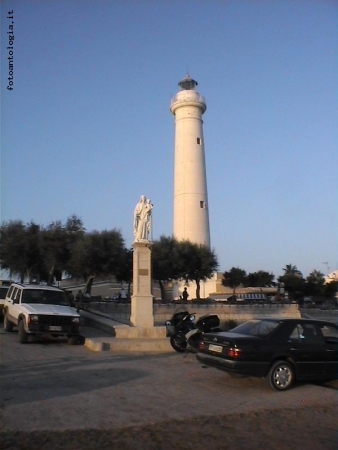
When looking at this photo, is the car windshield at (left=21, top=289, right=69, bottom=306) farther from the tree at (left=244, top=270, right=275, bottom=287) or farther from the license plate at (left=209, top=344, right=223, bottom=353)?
the tree at (left=244, top=270, right=275, bottom=287)

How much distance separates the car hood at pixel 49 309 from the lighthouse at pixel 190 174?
35.8 m

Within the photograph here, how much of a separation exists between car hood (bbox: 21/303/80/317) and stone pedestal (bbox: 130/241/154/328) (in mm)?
3335

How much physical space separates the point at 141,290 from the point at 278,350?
1017cm

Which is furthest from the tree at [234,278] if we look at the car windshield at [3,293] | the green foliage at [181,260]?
the car windshield at [3,293]

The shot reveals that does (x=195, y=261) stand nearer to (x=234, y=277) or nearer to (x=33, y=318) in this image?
(x=234, y=277)

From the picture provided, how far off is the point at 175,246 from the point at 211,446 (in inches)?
1652

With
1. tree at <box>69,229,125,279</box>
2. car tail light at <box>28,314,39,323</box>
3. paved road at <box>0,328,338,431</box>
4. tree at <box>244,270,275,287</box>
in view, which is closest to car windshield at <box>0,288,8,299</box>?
car tail light at <box>28,314,39,323</box>

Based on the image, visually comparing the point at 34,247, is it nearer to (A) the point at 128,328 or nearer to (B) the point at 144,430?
(A) the point at 128,328

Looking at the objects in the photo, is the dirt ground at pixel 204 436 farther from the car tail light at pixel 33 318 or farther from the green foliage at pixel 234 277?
the green foliage at pixel 234 277

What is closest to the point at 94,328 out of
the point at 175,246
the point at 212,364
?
the point at 212,364

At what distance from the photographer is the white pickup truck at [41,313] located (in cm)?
1516

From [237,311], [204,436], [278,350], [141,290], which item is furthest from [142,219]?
[237,311]

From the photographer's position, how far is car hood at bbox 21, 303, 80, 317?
603 inches

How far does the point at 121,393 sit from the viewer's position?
8.81 meters
